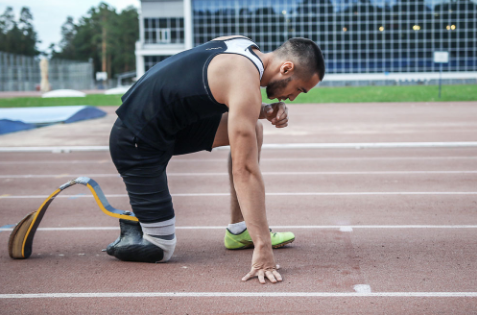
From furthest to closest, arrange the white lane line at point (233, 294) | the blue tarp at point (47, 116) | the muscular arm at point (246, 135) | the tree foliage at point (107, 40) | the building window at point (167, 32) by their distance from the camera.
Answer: the tree foliage at point (107, 40) → the building window at point (167, 32) → the blue tarp at point (47, 116) → the white lane line at point (233, 294) → the muscular arm at point (246, 135)

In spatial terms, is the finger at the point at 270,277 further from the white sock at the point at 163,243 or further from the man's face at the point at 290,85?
the man's face at the point at 290,85

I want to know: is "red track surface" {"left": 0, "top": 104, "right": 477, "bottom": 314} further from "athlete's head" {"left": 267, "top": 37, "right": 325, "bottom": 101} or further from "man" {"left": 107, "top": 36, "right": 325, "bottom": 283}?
"athlete's head" {"left": 267, "top": 37, "right": 325, "bottom": 101}

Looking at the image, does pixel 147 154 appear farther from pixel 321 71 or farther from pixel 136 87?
pixel 321 71

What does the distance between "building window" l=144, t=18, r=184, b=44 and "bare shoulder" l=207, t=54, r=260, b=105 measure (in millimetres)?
61019

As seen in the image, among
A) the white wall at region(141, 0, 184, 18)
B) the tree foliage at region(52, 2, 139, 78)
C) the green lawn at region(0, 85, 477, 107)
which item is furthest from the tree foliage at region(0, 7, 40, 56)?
the green lawn at region(0, 85, 477, 107)

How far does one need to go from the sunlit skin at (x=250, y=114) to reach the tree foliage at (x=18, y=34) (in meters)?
107

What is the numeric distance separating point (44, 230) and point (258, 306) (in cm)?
273

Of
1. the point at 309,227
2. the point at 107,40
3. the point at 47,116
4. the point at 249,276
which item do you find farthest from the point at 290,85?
the point at 107,40

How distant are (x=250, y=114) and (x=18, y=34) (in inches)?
4344

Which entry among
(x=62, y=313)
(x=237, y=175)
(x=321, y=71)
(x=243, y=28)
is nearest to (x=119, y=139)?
(x=237, y=175)

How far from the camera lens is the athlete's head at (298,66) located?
10.8 ft

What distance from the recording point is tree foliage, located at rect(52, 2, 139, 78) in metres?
92.0

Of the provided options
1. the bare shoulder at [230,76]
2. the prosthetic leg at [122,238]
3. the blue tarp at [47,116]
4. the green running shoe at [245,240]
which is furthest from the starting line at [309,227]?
the blue tarp at [47,116]

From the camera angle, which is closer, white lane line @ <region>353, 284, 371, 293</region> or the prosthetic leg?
white lane line @ <region>353, 284, 371, 293</region>
